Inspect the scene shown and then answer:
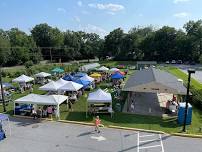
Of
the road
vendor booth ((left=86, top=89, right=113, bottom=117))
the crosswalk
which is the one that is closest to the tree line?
vendor booth ((left=86, top=89, right=113, bottom=117))

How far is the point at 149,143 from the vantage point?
52.0 ft

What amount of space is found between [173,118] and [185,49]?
6237 cm

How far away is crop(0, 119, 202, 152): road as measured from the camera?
49.3ft

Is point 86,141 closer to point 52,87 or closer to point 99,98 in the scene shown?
point 99,98

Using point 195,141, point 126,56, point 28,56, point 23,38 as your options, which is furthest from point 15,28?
point 195,141

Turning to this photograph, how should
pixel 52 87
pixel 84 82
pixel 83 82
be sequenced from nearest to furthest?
pixel 52 87 → pixel 83 82 → pixel 84 82

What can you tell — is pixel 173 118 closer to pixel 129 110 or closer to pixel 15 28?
pixel 129 110

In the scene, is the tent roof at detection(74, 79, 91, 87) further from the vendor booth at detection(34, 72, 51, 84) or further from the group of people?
the group of people

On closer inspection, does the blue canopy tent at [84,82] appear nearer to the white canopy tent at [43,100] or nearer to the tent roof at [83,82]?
the tent roof at [83,82]

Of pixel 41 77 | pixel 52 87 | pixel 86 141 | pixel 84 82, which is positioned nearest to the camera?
pixel 86 141

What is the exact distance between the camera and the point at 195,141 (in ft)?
53.3

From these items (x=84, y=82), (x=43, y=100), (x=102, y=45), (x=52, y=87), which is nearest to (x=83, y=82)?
(x=84, y=82)

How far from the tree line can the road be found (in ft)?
200

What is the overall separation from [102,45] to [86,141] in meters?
81.5
